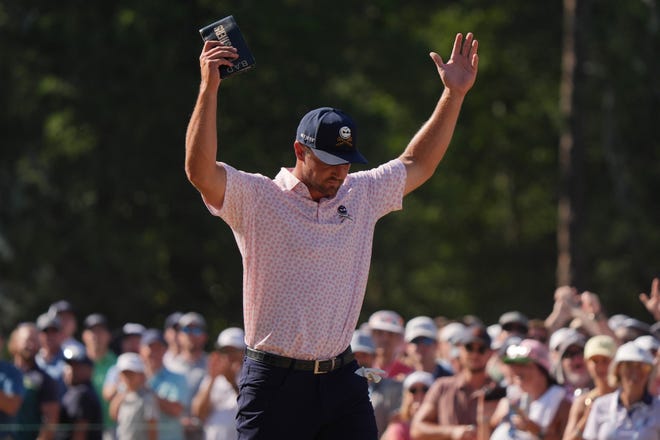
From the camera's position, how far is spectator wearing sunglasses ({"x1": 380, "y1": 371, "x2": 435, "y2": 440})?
11.1 meters

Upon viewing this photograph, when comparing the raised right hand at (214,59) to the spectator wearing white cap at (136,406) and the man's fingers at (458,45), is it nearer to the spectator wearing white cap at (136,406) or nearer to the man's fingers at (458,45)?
the man's fingers at (458,45)

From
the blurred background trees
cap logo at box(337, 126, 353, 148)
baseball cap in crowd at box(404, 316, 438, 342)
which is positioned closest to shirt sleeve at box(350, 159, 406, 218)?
cap logo at box(337, 126, 353, 148)

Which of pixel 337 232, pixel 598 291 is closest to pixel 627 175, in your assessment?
pixel 598 291

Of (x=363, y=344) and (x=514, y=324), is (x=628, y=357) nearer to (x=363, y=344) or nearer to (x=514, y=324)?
A: (x=363, y=344)

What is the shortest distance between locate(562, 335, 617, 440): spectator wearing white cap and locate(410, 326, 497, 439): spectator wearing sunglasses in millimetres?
864

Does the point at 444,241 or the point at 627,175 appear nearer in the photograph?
the point at 627,175

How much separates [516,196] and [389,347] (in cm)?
2872

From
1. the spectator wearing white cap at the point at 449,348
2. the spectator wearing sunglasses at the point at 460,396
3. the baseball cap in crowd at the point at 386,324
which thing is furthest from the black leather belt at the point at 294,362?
the baseball cap in crowd at the point at 386,324

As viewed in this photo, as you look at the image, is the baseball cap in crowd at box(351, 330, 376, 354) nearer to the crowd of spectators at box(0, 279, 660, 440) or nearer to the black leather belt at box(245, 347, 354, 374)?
the crowd of spectators at box(0, 279, 660, 440)

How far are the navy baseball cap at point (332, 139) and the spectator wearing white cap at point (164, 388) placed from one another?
6811 mm

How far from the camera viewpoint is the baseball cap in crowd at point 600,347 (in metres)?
10.1

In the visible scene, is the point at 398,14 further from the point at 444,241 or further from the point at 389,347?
the point at 389,347

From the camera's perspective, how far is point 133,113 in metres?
27.8

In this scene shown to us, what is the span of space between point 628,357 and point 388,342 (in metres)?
3.01
